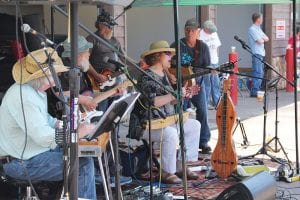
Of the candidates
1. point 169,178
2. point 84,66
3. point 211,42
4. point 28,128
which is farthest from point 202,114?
point 211,42

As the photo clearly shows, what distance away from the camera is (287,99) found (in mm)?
12711

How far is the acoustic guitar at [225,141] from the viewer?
19.5ft

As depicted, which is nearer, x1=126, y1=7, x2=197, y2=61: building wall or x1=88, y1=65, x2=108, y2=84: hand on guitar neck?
x1=88, y1=65, x2=108, y2=84: hand on guitar neck

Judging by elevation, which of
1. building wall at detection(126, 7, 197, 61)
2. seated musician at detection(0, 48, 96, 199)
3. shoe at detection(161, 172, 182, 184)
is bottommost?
shoe at detection(161, 172, 182, 184)

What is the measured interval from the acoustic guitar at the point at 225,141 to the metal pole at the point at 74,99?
277 centimetres

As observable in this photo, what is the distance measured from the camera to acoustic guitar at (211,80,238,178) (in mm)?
5938

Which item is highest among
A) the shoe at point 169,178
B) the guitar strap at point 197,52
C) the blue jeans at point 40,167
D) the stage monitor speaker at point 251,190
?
the guitar strap at point 197,52

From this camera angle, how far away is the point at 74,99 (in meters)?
3.41

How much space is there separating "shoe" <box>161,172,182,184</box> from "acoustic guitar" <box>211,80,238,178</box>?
0.47 metres

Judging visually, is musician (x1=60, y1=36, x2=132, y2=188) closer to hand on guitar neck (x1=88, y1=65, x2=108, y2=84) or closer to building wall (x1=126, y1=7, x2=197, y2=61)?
hand on guitar neck (x1=88, y1=65, x2=108, y2=84)

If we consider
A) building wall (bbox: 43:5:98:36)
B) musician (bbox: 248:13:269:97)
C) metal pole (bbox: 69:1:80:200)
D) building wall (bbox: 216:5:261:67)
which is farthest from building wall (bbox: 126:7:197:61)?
metal pole (bbox: 69:1:80:200)

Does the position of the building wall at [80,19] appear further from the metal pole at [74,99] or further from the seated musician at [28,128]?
the metal pole at [74,99]

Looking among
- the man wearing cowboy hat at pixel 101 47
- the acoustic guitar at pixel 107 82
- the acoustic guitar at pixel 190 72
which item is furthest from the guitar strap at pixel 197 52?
the acoustic guitar at pixel 107 82

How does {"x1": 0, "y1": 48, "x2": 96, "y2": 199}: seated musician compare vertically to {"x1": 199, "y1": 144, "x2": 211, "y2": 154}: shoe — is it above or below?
above
